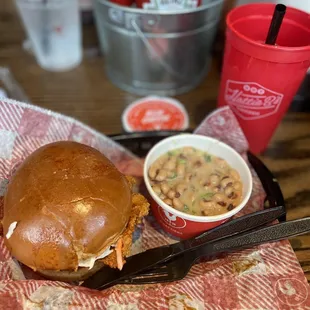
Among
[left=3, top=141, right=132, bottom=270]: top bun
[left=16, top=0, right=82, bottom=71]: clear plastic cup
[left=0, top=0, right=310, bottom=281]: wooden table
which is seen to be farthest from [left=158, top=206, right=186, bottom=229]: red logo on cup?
[left=16, top=0, right=82, bottom=71]: clear plastic cup

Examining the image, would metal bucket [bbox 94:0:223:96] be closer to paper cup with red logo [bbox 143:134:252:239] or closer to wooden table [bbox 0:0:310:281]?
wooden table [bbox 0:0:310:281]

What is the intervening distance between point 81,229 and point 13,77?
3.43 ft

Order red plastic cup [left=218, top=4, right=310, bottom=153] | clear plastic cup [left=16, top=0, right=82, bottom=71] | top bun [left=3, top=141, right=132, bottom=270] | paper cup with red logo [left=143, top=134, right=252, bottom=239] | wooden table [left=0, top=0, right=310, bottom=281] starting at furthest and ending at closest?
clear plastic cup [left=16, top=0, right=82, bottom=71], wooden table [left=0, top=0, right=310, bottom=281], red plastic cup [left=218, top=4, right=310, bottom=153], paper cup with red logo [left=143, top=134, right=252, bottom=239], top bun [left=3, top=141, right=132, bottom=270]

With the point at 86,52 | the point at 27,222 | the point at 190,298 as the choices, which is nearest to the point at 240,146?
the point at 190,298

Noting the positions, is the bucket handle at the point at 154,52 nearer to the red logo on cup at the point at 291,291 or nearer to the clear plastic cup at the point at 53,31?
the clear plastic cup at the point at 53,31

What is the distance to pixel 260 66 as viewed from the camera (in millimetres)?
1139

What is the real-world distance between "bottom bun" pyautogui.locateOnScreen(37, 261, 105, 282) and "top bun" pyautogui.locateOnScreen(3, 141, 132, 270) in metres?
0.05

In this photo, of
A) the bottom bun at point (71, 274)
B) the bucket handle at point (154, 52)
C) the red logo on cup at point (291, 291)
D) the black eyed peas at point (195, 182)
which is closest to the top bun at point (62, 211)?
the bottom bun at point (71, 274)

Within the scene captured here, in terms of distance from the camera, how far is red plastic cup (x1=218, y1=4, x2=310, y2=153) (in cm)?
111

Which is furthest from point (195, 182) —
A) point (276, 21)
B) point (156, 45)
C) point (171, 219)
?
point (156, 45)

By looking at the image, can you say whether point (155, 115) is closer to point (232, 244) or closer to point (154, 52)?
point (154, 52)

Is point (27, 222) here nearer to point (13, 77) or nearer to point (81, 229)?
point (81, 229)

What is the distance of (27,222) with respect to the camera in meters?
0.86

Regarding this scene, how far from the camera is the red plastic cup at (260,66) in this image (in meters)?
1.11
